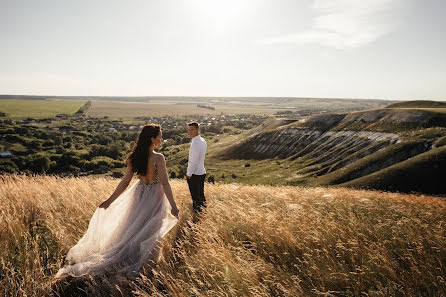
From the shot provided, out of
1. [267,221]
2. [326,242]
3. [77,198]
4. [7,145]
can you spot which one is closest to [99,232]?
[77,198]

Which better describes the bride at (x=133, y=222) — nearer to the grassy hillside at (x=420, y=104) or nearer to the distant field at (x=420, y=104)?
the grassy hillside at (x=420, y=104)

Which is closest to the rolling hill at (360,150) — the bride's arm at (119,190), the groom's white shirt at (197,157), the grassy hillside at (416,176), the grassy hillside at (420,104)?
the grassy hillside at (416,176)

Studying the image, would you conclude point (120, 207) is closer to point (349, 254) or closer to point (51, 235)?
point (51, 235)

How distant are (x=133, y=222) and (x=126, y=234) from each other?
0.25 m

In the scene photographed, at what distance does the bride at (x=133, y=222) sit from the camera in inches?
164

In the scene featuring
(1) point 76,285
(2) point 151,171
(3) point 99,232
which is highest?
(2) point 151,171

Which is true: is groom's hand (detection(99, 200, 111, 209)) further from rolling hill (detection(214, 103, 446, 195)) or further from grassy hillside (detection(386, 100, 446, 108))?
grassy hillside (detection(386, 100, 446, 108))

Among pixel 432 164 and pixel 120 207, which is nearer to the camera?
pixel 120 207

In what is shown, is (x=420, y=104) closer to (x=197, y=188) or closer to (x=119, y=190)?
(x=197, y=188)

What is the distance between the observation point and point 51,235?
495cm

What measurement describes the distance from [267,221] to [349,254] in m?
1.45

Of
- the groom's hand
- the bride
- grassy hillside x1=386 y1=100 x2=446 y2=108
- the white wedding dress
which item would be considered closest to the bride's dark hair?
the bride

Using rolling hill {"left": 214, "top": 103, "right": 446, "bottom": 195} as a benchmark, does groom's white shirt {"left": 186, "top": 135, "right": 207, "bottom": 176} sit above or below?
above

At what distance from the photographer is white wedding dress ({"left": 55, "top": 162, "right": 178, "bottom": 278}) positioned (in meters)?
4.10
